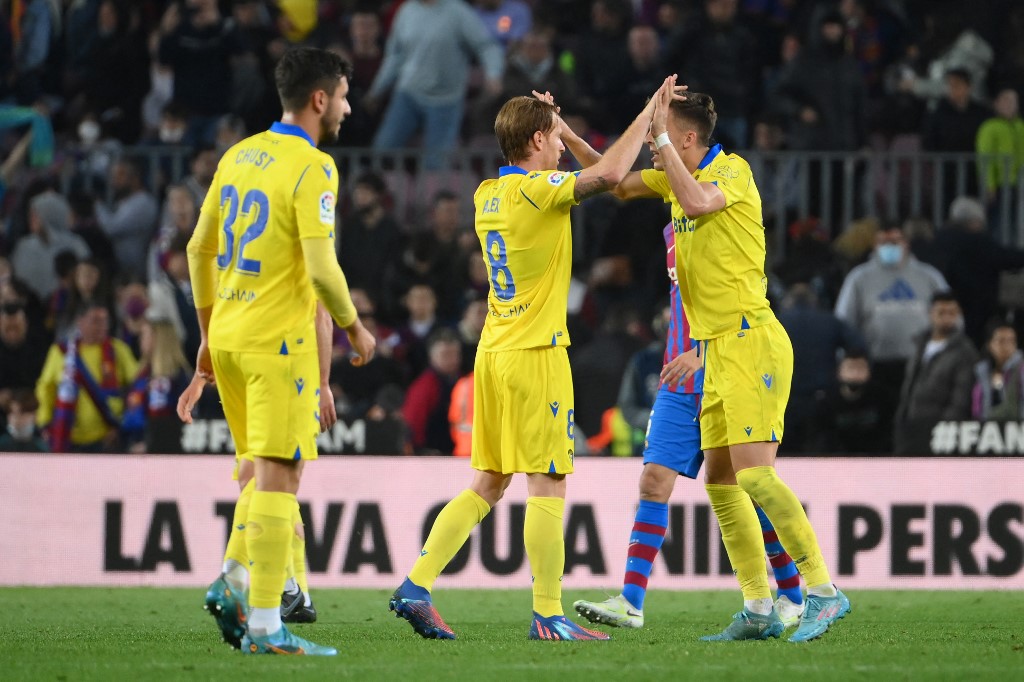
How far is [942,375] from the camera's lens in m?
13.0

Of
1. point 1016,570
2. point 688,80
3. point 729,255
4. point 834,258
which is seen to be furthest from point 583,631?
point 688,80

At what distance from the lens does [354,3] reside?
56.4ft

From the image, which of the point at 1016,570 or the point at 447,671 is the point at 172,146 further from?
the point at 447,671

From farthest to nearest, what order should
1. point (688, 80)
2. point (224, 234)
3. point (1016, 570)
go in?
point (688, 80) < point (1016, 570) < point (224, 234)

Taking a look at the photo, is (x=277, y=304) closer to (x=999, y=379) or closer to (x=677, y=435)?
(x=677, y=435)

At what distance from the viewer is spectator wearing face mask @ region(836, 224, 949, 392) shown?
45.6 feet

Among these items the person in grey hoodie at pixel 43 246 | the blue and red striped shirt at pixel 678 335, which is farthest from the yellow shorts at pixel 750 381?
the person in grey hoodie at pixel 43 246

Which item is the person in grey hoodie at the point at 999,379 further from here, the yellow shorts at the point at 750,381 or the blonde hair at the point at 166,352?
the blonde hair at the point at 166,352

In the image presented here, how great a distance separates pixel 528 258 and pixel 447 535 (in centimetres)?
131

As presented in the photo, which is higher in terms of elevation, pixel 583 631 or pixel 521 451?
→ pixel 521 451

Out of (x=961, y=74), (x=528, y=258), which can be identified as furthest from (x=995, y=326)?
(x=528, y=258)

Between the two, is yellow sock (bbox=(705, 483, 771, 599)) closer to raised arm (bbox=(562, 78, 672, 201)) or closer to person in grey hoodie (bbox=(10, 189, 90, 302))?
raised arm (bbox=(562, 78, 672, 201))

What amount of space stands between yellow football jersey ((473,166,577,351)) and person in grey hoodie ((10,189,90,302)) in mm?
8334

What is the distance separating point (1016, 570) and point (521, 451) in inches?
203
